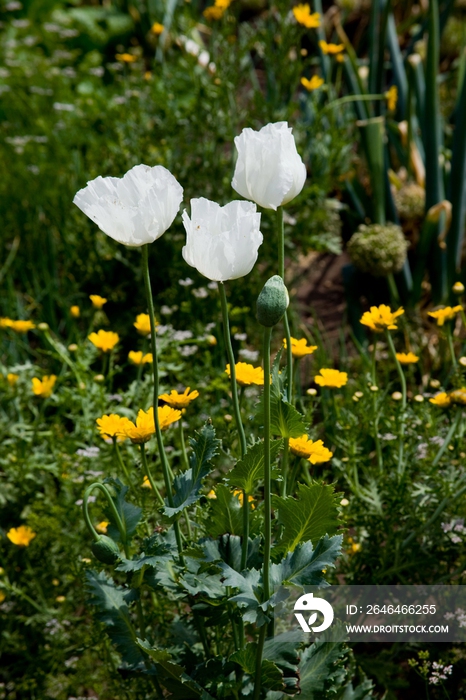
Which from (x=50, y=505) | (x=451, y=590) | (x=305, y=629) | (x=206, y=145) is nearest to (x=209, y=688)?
(x=305, y=629)

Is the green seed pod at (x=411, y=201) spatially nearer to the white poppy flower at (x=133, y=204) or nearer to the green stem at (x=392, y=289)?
the green stem at (x=392, y=289)

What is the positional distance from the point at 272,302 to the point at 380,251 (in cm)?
161

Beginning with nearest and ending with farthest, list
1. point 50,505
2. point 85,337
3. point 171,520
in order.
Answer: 1. point 171,520
2. point 50,505
3. point 85,337

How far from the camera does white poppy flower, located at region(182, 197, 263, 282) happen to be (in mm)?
851

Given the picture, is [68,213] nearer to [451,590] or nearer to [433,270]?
[433,270]

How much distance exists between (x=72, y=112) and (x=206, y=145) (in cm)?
120

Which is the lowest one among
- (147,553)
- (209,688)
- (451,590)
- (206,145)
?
(451,590)

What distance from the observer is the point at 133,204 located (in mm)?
930

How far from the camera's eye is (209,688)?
1.04 m

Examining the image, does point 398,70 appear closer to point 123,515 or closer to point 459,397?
point 459,397

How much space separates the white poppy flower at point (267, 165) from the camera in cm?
90

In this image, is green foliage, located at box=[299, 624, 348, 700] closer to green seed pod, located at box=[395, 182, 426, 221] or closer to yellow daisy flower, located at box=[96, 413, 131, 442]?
yellow daisy flower, located at box=[96, 413, 131, 442]

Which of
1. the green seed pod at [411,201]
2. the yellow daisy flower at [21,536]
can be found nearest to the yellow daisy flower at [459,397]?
the yellow daisy flower at [21,536]

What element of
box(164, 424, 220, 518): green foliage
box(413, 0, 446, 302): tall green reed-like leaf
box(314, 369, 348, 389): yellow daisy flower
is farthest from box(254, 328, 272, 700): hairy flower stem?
box(413, 0, 446, 302): tall green reed-like leaf
